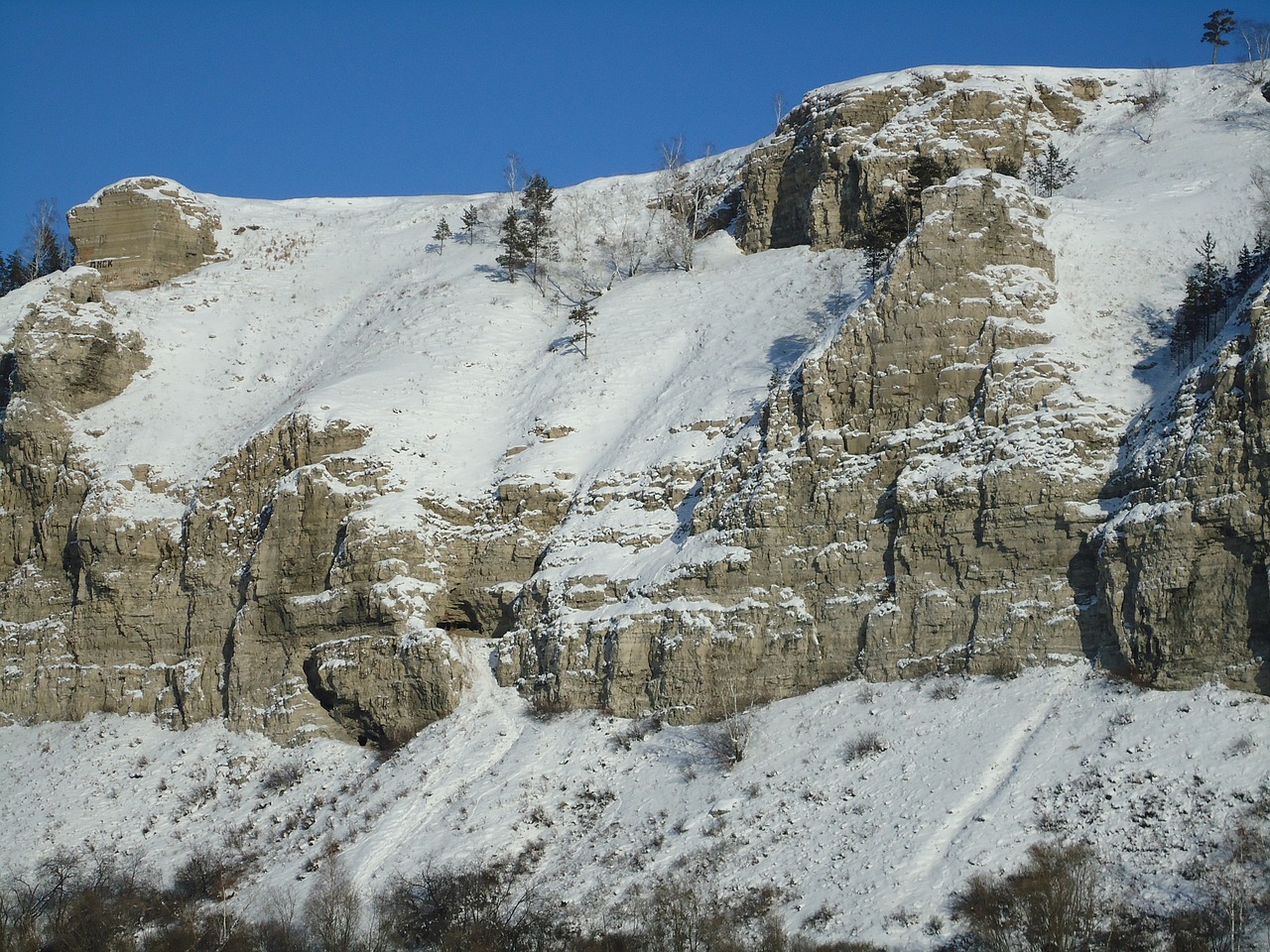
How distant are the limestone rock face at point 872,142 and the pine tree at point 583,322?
12.4 metres

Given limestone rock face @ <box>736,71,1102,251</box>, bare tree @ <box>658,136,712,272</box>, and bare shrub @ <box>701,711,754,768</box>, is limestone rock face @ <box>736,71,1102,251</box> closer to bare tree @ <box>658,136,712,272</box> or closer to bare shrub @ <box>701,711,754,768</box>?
bare tree @ <box>658,136,712,272</box>

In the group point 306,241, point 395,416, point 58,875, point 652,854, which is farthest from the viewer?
point 306,241

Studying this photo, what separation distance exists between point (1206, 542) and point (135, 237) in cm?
6788

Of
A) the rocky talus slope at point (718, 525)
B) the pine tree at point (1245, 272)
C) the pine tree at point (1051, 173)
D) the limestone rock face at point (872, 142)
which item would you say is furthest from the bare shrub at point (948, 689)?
the pine tree at point (1051, 173)

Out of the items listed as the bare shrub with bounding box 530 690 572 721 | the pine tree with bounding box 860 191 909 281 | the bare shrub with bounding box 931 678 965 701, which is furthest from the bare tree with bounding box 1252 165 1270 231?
the bare shrub with bounding box 530 690 572 721

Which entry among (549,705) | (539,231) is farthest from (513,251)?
(549,705)

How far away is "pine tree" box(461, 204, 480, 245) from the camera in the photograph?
83.9m

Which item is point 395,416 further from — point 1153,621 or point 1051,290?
point 1153,621

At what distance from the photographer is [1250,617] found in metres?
35.2

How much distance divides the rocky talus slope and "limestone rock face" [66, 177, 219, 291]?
38.8ft

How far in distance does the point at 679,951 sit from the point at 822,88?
55.3m

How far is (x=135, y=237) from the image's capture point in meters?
81.8

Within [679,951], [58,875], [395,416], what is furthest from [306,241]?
[679,951]

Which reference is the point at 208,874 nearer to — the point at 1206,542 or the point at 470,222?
the point at 1206,542
